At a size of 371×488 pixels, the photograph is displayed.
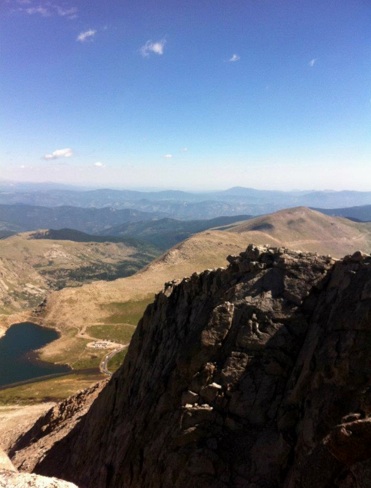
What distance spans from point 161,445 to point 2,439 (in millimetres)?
57789

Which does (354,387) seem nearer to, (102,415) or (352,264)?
(352,264)

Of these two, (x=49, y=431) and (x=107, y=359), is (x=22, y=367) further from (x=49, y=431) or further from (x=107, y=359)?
(x=49, y=431)

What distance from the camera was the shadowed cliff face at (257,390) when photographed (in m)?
20.2

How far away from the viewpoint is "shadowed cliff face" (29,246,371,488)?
66.2ft

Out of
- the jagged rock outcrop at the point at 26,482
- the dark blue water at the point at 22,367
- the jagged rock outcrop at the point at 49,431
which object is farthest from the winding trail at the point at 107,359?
the jagged rock outcrop at the point at 26,482

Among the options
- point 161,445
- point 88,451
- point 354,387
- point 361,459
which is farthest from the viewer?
point 88,451

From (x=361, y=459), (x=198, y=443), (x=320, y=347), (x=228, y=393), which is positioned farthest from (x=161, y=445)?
(x=361, y=459)

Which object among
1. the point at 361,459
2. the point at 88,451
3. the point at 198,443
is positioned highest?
the point at 361,459

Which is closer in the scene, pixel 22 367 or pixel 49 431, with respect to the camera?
pixel 49 431

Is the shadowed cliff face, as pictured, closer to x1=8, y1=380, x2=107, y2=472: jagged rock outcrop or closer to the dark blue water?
x1=8, y1=380, x2=107, y2=472: jagged rock outcrop

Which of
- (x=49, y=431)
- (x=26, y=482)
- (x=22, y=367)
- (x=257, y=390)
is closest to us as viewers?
(x=26, y=482)

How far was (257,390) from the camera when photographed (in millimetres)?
25469

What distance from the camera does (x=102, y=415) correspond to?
4316 centimetres

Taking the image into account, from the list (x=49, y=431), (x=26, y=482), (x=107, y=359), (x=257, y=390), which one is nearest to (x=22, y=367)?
(x=107, y=359)
